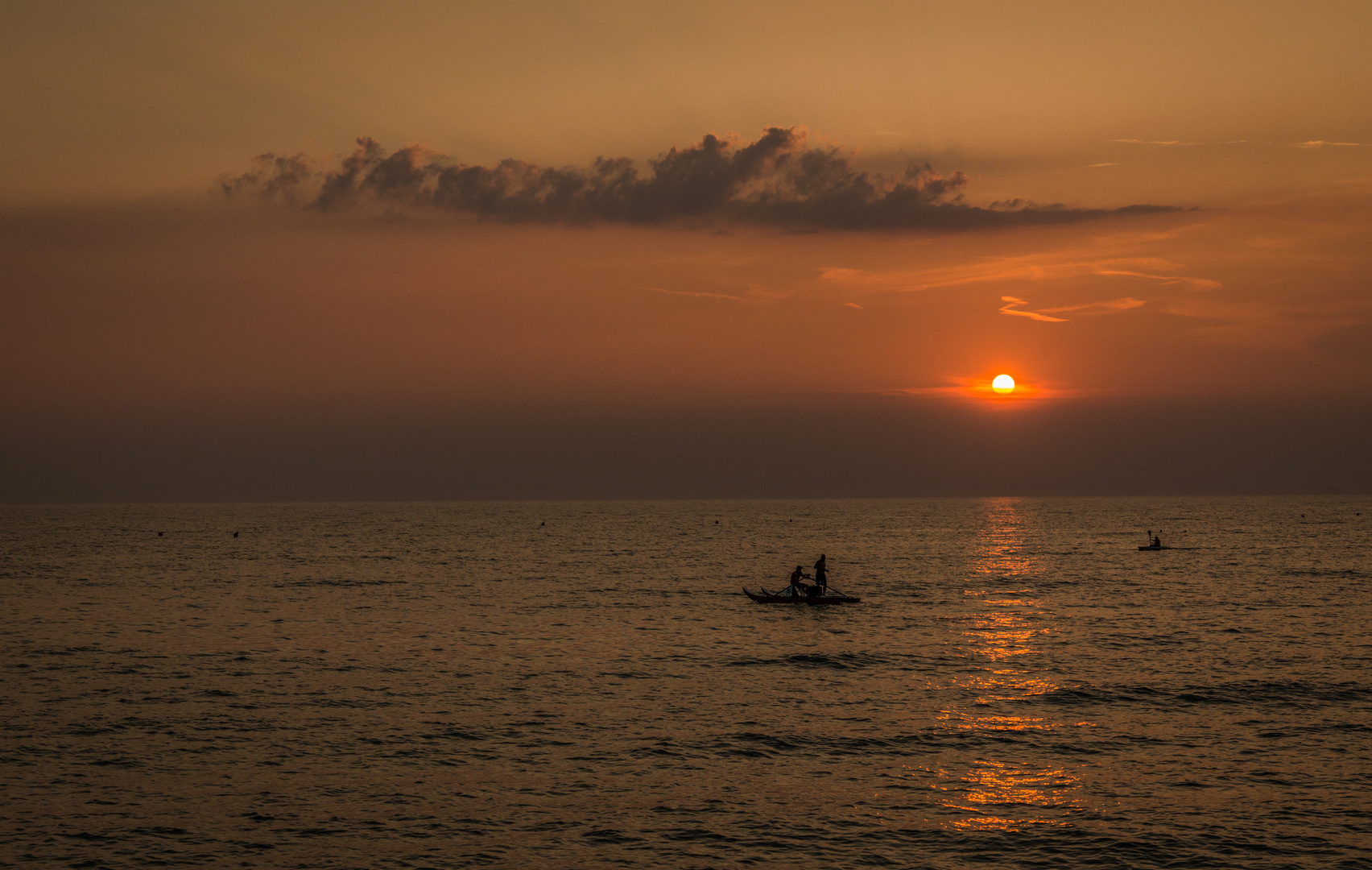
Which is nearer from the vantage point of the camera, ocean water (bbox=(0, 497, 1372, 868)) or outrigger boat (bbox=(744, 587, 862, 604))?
ocean water (bbox=(0, 497, 1372, 868))

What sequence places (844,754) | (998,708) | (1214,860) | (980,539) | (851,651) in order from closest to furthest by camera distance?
(1214,860) < (844,754) < (998,708) < (851,651) < (980,539)

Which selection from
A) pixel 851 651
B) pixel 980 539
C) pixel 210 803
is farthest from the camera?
pixel 980 539

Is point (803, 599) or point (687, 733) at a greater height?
point (687, 733)

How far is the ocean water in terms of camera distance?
2291 cm

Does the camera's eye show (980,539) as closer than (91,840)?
No

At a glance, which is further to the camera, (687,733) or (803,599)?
(803,599)

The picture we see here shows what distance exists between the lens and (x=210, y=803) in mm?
25328

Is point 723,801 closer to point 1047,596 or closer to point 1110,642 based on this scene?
point 1110,642

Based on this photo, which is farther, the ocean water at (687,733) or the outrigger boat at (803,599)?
the outrigger boat at (803,599)

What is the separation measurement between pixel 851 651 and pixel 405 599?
38.4m

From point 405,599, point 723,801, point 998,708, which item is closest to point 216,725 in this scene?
point 723,801

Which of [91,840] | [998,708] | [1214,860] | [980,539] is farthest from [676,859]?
[980,539]

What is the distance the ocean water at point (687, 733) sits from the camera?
22906mm

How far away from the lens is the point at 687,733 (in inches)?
1272
